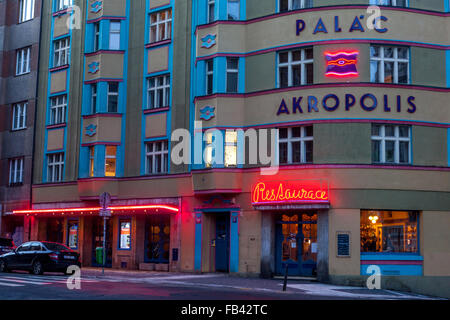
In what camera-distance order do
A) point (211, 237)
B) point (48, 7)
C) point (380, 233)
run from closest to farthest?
point (380, 233)
point (211, 237)
point (48, 7)

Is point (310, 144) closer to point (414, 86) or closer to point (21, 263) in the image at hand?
point (414, 86)

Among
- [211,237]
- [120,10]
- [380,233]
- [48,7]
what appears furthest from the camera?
[48,7]

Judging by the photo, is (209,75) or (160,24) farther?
(160,24)

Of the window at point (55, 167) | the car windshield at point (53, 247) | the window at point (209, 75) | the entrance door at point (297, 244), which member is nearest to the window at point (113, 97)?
the window at point (55, 167)

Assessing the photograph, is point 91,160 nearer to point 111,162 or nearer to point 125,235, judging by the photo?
point 111,162

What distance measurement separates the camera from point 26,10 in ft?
133

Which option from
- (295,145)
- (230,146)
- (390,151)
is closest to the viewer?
(390,151)

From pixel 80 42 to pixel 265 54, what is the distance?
42.1ft

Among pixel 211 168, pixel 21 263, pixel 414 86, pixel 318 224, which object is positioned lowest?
pixel 21 263

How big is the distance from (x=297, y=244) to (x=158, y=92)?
10980mm

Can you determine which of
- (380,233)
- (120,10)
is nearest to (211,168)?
(380,233)

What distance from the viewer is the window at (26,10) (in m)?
40.2

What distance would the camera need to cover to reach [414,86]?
85.9ft

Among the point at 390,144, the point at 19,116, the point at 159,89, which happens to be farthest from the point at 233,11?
the point at 19,116
